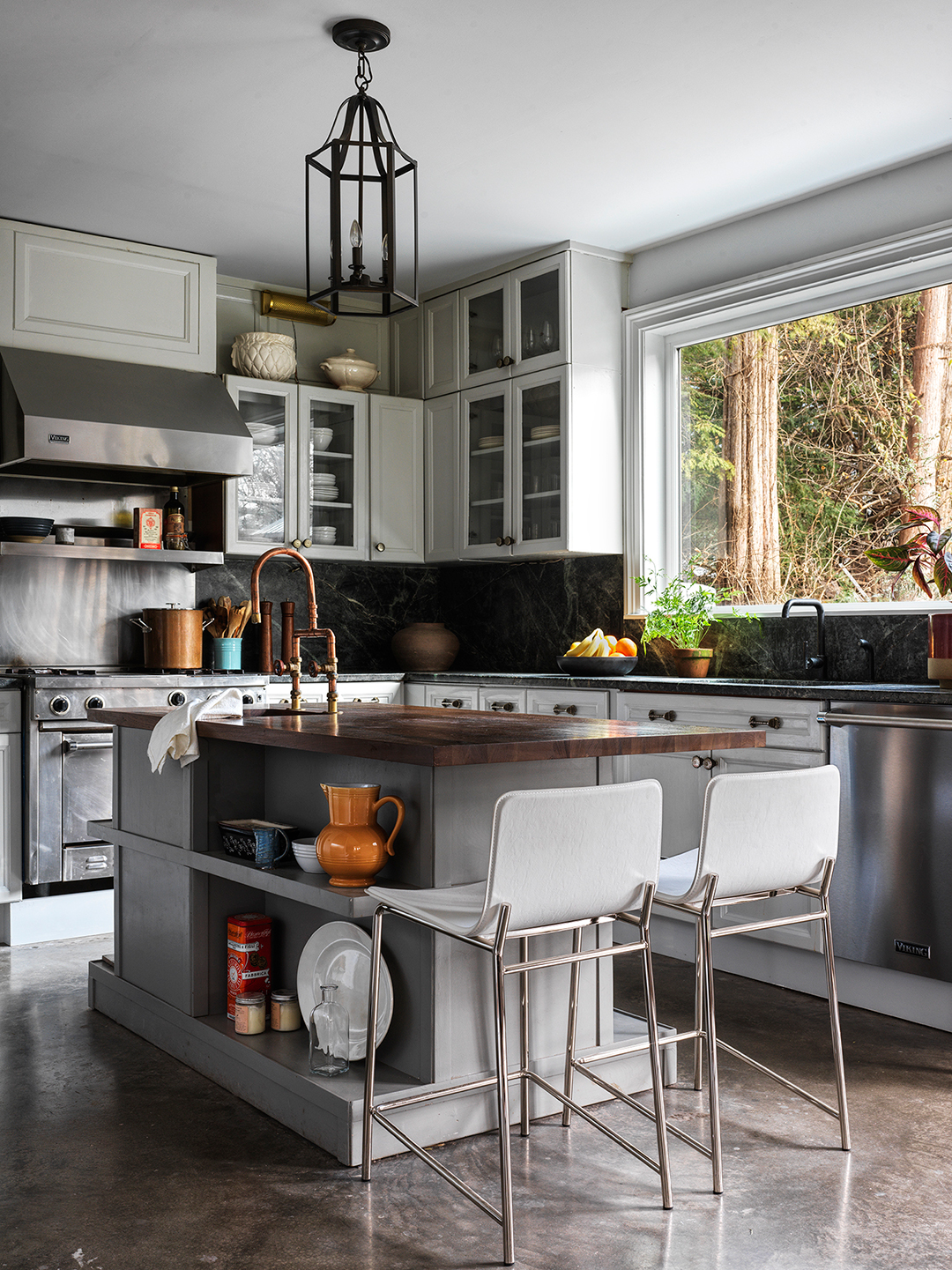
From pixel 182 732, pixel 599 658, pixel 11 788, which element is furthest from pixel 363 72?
pixel 11 788

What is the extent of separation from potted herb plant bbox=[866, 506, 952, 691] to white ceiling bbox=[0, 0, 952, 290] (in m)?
1.22

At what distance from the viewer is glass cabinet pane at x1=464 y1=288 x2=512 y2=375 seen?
16.9 feet

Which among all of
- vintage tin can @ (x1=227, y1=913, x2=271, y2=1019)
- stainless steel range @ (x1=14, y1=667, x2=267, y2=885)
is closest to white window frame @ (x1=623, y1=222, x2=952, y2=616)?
stainless steel range @ (x1=14, y1=667, x2=267, y2=885)

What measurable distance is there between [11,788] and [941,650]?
10.4 ft

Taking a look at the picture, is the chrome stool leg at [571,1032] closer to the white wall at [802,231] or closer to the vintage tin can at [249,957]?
the vintage tin can at [249,957]

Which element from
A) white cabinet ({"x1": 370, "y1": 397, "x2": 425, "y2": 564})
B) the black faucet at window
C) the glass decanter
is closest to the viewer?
the glass decanter

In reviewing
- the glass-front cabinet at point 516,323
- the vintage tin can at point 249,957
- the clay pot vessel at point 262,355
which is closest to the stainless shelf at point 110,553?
the clay pot vessel at point 262,355

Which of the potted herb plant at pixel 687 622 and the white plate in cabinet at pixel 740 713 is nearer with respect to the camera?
the white plate in cabinet at pixel 740 713

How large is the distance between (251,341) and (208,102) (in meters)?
1.69

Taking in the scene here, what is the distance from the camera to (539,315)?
497cm

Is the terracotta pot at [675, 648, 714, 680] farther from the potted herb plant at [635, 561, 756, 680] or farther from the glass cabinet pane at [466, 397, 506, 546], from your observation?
the glass cabinet pane at [466, 397, 506, 546]

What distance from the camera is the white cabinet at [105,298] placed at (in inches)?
178

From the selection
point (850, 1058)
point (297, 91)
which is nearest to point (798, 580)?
point (850, 1058)

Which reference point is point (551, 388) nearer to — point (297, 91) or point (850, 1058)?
point (297, 91)
